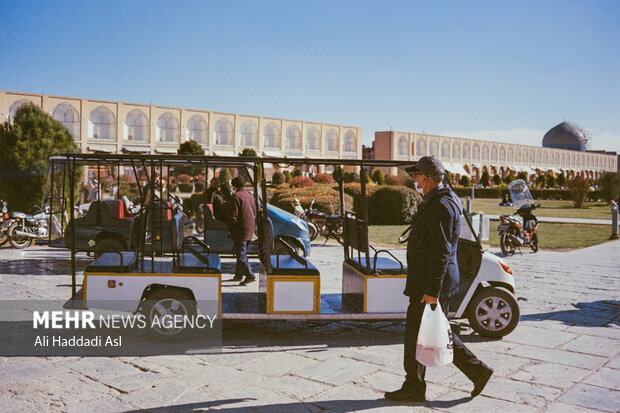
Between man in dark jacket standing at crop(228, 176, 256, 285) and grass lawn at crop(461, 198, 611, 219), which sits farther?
grass lawn at crop(461, 198, 611, 219)

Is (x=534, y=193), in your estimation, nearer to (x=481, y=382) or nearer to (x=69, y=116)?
(x=69, y=116)

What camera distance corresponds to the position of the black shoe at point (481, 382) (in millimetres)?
4137

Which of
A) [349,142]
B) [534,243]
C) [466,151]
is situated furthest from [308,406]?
[466,151]

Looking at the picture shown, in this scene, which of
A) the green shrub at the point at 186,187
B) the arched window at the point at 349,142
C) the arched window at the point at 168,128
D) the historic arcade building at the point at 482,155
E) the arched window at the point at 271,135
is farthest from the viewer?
the historic arcade building at the point at 482,155

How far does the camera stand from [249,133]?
74.4 meters

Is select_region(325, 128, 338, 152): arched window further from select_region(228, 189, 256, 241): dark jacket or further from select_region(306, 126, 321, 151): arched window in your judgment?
select_region(228, 189, 256, 241): dark jacket

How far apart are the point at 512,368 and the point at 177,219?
3.76m

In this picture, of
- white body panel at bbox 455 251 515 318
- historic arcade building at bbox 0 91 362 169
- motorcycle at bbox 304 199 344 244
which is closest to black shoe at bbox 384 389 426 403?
white body panel at bbox 455 251 515 318

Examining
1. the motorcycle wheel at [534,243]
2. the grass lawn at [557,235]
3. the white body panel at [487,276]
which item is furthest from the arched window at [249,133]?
the white body panel at [487,276]

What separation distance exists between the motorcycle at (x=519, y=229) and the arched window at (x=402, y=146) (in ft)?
237

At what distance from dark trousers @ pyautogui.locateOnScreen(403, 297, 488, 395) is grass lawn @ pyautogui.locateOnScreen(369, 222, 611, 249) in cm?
1105

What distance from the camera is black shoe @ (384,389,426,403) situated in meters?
4.07

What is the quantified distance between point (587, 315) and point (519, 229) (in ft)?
23.2

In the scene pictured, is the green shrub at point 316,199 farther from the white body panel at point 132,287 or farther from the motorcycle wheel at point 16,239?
the white body panel at point 132,287
